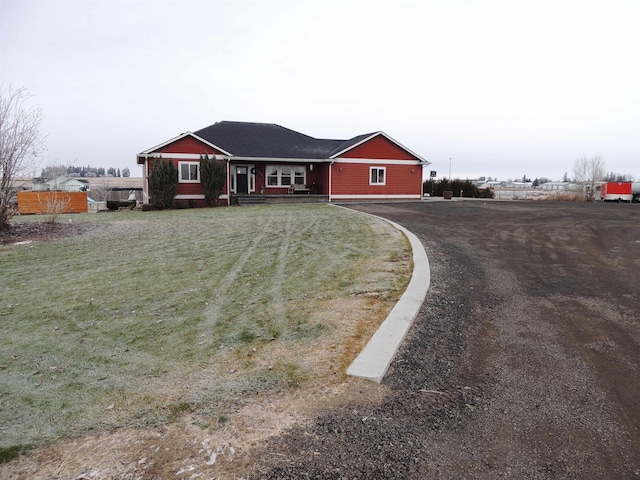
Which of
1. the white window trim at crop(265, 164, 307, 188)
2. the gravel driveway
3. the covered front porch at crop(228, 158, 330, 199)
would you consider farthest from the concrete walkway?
the white window trim at crop(265, 164, 307, 188)

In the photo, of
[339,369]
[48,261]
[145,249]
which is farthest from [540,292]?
[48,261]

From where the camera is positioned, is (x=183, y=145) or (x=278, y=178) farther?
(x=278, y=178)

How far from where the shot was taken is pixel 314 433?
265 centimetres

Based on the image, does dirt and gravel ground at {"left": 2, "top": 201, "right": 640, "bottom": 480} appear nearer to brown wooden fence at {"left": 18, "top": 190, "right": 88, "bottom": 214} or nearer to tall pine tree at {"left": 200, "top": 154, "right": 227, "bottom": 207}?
tall pine tree at {"left": 200, "top": 154, "right": 227, "bottom": 207}

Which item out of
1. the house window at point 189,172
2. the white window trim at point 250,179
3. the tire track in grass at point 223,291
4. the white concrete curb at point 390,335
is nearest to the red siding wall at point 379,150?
the white window trim at point 250,179

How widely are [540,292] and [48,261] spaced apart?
29.8ft

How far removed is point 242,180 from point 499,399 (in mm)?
26362

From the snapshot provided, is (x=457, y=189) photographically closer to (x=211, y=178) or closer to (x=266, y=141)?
(x=266, y=141)

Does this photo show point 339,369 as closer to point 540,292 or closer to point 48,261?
point 540,292

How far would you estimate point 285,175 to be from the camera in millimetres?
29125

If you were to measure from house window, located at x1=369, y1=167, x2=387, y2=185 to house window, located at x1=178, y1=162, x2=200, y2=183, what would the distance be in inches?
441

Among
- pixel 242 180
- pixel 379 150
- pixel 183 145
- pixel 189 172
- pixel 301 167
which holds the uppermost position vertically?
pixel 379 150

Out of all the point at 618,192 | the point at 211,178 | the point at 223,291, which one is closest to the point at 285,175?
the point at 211,178

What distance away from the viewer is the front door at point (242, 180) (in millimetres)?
28047
